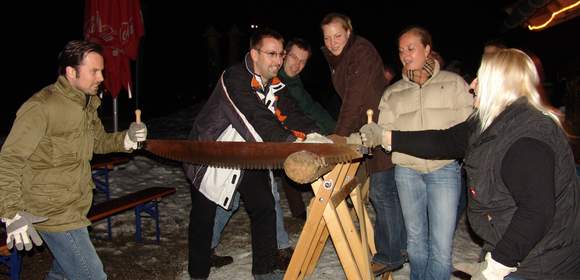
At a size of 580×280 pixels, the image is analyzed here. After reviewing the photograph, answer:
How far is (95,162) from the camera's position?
251 inches

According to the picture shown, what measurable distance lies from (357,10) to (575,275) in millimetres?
20971

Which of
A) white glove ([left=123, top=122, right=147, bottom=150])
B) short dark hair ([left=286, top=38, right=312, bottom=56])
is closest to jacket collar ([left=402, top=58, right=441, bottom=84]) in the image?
short dark hair ([left=286, top=38, right=312, bottom=56])

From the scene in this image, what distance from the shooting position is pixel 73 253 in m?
2.77

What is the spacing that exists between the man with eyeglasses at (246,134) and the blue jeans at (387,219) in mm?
841

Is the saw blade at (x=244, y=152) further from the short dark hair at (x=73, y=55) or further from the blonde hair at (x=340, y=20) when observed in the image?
the blonde hair at (x=340, y=20)

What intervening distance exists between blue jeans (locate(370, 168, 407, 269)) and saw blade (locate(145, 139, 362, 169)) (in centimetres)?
96

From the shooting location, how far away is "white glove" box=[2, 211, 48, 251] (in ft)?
8.36

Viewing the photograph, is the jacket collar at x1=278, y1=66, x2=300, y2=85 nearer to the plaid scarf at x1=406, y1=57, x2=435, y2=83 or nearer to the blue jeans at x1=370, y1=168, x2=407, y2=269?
the blue jeans at x1=370, y1=168, x2=407, y2=269

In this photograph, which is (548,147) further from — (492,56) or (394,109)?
(394,109)

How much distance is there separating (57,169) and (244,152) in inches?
44.9

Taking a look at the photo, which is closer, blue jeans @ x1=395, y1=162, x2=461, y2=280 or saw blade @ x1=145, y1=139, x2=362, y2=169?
saw blade @ x1=145, y1=139, x2=362, y2=169

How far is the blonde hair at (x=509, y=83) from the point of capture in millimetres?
2115

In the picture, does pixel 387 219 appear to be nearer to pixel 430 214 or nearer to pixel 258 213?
pixel 430 214

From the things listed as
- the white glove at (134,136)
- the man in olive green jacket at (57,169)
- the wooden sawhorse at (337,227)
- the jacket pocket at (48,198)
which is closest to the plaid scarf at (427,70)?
the wooden sawhorse at (337,227)
